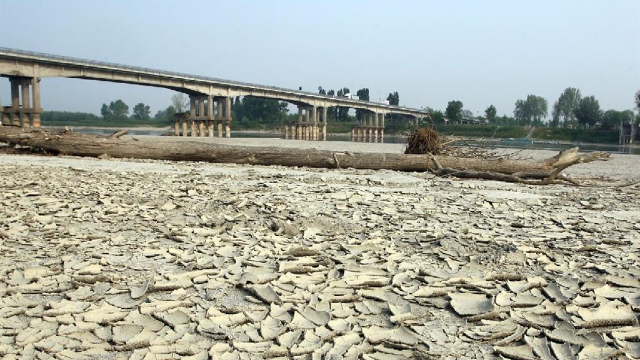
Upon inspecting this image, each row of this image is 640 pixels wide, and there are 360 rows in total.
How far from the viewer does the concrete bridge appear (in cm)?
3512

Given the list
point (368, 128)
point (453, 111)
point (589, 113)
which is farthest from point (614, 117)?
point (368, 128)

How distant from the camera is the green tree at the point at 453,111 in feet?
322

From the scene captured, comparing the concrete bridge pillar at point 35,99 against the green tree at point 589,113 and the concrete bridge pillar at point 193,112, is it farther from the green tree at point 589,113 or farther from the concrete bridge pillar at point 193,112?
the green tree at point 589,113

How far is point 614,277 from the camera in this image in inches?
152

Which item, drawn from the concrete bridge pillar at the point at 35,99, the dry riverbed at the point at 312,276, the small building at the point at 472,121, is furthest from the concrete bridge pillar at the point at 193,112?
the small building at the point at 472,121

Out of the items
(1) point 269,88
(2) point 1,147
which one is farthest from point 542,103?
(2) point 1,147

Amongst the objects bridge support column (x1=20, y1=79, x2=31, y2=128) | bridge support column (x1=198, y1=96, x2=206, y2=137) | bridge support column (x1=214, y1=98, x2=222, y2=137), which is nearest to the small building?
bridge support column (x1=214, y1=98, x2=222, y2=137)

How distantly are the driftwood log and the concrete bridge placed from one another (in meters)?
24.7

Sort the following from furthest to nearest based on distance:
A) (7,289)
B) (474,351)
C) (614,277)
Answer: (614,277) → (7,289) → (474,351)

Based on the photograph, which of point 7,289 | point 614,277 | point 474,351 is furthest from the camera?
point 614,277

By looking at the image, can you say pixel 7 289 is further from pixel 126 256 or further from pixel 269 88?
pixel 269 88

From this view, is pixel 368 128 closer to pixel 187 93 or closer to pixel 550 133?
pixel 550 133

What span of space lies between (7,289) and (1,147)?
Answer: 12.9 meters

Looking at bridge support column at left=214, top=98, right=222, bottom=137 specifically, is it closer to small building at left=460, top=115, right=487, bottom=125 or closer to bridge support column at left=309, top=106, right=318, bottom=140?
bridge support column at left=309, top=106, right=318, bottom=140
